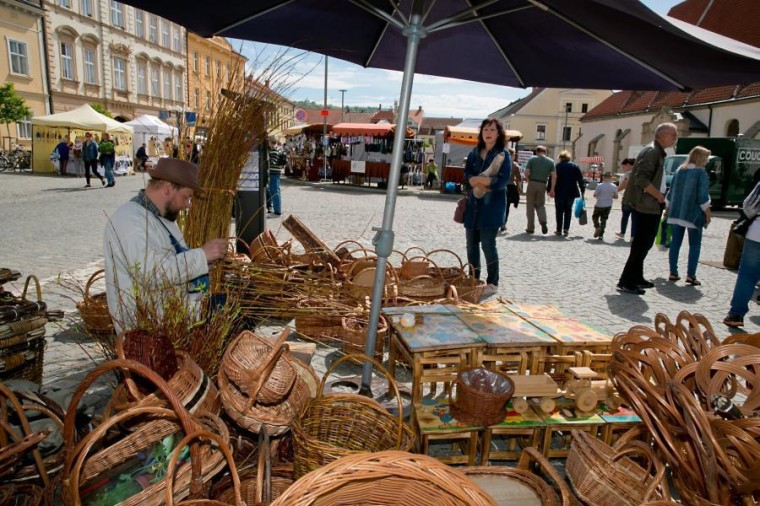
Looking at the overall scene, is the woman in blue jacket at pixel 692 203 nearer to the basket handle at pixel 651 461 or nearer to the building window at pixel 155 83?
the basket handle at pixel 651 461

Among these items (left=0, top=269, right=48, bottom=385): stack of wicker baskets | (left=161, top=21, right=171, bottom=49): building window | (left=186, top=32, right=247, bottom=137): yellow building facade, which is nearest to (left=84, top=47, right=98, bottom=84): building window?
(left=161, top=21, right=171, bottom=49): building window

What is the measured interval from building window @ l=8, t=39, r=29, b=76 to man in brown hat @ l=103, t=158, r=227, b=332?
1060 inches

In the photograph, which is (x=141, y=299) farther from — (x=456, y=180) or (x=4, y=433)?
(x=456, y=180)

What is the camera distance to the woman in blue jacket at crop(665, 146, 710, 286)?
5832 mm

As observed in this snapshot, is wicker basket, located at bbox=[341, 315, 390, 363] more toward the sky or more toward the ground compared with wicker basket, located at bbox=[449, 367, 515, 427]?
more toward the ground

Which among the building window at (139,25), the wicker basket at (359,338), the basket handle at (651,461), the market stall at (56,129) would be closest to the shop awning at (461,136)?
the market stall at (56,129)

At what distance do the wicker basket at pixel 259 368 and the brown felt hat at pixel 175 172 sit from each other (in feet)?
2.88

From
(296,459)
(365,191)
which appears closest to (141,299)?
(296,459)

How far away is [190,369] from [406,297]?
2.31m

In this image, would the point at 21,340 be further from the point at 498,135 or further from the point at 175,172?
the point at 498,135

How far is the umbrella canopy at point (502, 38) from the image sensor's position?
234 cm

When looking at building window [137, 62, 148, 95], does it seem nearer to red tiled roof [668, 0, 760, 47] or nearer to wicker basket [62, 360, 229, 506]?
red tiled roof [668, 0, 760, 47]

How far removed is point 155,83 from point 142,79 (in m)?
1.59

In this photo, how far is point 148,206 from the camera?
2557mm
